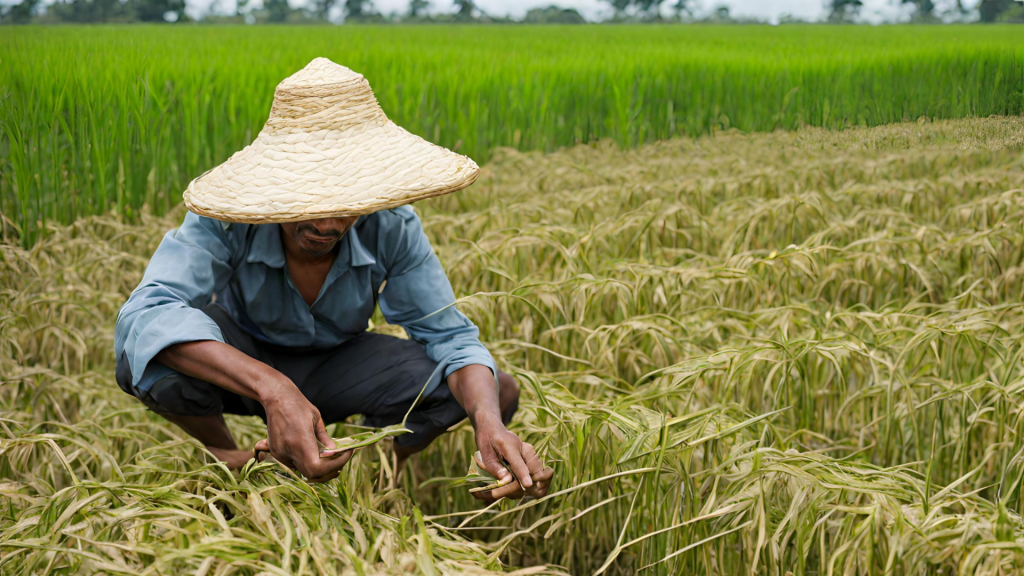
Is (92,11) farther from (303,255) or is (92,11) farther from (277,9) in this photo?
(277,9)

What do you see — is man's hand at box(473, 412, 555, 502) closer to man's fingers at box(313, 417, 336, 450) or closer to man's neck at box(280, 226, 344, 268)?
man's fingers at box(313, 417, 336, 450)

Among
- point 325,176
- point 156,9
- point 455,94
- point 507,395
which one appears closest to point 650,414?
point 507,395

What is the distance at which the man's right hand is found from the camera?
1381mm

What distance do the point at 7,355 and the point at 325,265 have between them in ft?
3.61

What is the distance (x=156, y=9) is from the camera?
16.2 ft

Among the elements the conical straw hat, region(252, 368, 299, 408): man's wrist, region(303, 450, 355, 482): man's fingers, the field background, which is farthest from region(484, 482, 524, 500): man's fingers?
the conical straw hat

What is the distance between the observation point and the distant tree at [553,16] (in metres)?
16.4

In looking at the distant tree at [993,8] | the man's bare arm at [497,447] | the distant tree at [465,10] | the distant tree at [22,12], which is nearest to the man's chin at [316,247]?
the man's bare arm at [497,447]

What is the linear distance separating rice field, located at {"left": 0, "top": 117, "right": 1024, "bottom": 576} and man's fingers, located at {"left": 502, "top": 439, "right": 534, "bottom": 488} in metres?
0.08

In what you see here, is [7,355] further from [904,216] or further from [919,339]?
[904,216]

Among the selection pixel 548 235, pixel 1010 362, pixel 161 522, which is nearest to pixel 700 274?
pixel 548 235

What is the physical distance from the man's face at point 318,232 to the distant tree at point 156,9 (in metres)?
3.17

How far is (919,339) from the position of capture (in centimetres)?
196

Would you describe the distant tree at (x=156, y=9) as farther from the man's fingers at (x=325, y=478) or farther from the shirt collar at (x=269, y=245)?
the man's fingers at (x=325, y=478)
